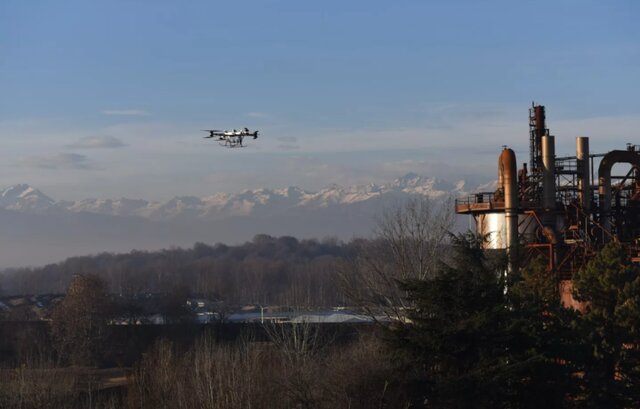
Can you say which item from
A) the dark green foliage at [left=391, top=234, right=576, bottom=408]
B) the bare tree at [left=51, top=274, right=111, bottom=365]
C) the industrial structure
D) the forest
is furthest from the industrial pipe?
the bare tree at [left=51, top=274, right=111, bottom=365]

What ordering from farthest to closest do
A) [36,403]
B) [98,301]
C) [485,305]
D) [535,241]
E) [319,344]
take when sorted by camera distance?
1. [98,301]
2. [319,344]
3. [535,241]
4. [36,403]
5. [485,305]

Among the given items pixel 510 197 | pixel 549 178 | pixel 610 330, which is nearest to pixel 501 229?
pixel 510 197

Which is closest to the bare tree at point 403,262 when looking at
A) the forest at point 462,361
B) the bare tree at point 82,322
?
the forest at point 462,361

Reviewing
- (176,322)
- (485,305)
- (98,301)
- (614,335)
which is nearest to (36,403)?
(485,305)

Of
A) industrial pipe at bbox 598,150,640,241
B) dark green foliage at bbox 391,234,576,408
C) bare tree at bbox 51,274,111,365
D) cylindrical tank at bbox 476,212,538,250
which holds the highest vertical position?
industrial pipe at bbox 598,150,640,241

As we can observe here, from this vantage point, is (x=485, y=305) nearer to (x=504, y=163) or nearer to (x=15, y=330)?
(x=504, y=163)

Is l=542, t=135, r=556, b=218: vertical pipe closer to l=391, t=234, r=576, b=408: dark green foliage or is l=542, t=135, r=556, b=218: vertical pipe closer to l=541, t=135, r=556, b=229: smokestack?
l=541, t=135, r=556, b=229: smokestack

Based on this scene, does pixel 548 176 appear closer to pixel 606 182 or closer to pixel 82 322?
pixel 606 182

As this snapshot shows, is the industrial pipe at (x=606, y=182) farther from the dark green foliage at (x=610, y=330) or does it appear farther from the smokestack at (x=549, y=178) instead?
the dark green foliage at (x=610, y=330)
